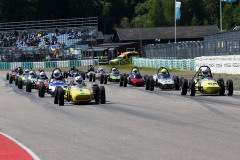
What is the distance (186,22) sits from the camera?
123m

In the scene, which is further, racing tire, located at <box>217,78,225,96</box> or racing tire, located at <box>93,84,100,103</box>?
racing tire, located at <box>217,78,225,96</box>

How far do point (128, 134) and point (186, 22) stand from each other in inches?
4508

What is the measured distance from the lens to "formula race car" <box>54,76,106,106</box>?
1684cm

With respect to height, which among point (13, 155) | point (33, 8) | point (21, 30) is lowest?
point (13, 155)

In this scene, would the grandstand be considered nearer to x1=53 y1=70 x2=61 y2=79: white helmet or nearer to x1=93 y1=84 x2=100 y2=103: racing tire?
x1=53 y1=70 x2=61 y2=79: white helmet

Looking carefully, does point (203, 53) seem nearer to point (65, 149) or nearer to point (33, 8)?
point (65, 149)

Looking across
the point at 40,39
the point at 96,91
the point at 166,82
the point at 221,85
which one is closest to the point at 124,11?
the point at 40,39

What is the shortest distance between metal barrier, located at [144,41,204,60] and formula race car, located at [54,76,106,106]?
26699mm

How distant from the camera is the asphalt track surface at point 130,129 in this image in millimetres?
8523

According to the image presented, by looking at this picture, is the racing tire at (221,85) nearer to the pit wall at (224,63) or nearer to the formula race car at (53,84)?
the formula race car at (53,84)

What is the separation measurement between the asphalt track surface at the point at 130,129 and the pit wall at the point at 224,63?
1430 cm

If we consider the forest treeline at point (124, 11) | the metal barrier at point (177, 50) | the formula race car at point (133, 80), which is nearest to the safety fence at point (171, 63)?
the metal barrier at point (177, 50)

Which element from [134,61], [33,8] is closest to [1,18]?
[33,8]

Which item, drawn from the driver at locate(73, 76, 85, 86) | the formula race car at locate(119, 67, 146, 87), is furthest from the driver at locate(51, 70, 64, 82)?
the formula race car at locate(119, 67, 146, 87)
